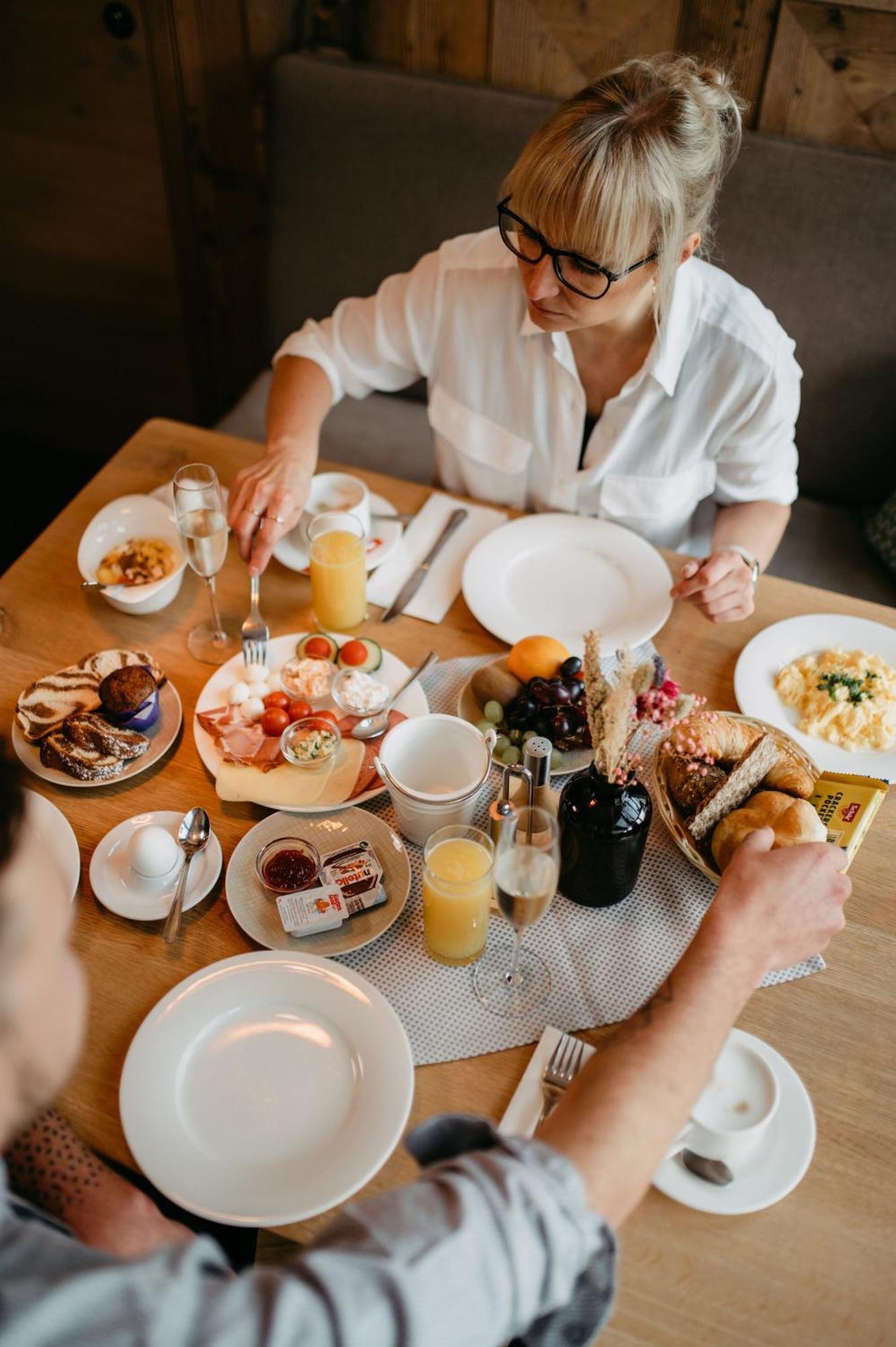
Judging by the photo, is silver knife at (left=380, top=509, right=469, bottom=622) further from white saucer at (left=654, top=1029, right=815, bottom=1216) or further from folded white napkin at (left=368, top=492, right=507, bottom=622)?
white saucer at (left=654, top=1029, right=815, bottom=1216)

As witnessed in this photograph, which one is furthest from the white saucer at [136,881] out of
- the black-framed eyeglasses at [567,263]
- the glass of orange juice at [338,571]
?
the black-framed eyeglasses at [567,263]

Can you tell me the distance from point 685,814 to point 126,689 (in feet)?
2.66

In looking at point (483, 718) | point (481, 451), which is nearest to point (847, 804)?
point (483, 718)

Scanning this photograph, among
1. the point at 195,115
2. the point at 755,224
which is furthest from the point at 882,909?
the point at 195,115

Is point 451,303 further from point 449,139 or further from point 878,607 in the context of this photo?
point 878,607

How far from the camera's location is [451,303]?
192 cm

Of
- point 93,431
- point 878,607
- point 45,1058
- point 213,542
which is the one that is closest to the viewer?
point 45,1058

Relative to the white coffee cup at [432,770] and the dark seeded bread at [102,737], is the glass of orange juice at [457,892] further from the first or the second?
the dark seeded bread at [102,737]

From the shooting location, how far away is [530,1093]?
109 cm

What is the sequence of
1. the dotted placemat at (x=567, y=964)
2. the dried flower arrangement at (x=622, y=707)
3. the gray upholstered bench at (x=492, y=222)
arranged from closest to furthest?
the dried flower arrangement at (x=622, y=707) < the dotted placemat at (x=567, y=964) < the gray upholstered bench at (x=492, y=222)

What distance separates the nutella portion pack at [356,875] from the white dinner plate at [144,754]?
319mm

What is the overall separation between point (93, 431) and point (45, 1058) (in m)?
3.15

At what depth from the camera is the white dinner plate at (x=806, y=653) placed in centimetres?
145

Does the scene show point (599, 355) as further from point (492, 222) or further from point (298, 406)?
point (492, 222)
